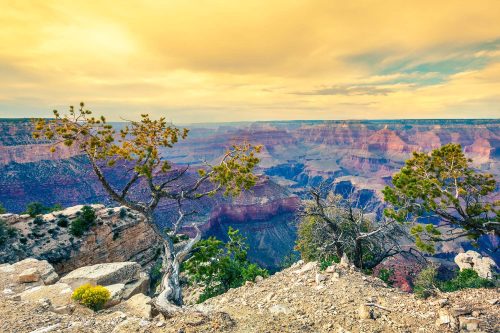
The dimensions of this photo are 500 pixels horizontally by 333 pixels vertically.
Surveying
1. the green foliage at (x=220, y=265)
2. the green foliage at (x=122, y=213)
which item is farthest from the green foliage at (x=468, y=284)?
the green foliage at (x=122, y=213)

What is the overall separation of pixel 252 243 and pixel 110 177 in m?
61.6

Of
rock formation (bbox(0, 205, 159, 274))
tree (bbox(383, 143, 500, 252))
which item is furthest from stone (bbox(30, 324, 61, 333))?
rock formation (bbox(0, 205, 159, 274))

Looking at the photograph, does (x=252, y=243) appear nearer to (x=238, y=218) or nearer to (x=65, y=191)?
(x=238, y=218)

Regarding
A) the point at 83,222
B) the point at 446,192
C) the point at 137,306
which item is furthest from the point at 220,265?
the point at 83,222

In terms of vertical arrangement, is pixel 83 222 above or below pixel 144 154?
below

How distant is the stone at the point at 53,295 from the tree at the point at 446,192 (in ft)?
50.9

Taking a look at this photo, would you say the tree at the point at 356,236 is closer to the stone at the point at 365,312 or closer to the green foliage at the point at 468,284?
the green foliage at the point at 468,284

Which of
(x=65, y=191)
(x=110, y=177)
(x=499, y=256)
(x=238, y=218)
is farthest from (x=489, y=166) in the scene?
(x=65, y=191)

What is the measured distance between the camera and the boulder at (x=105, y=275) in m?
19.0

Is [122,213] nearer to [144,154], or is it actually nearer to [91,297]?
Result: [91,297]

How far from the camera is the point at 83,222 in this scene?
3466cm

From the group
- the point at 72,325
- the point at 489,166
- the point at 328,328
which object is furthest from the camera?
the point at 489,166

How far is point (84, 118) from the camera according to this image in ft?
38.3

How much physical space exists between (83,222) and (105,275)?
17.1m
